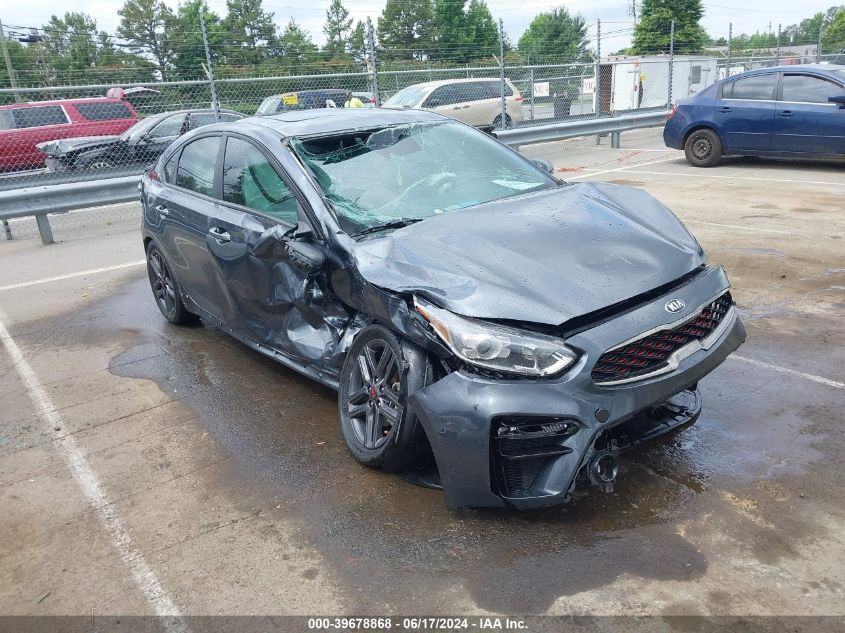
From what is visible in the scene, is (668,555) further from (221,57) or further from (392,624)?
(221,57)

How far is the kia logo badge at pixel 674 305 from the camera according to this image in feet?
10.2

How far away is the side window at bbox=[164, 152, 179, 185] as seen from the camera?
5.52 m

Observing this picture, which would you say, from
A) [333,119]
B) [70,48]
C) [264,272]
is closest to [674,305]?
[264,272]

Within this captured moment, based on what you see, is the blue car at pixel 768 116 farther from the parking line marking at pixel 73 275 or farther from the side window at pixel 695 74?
the side window at pixel 695 74

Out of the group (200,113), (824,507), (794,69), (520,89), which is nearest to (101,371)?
(824,507)

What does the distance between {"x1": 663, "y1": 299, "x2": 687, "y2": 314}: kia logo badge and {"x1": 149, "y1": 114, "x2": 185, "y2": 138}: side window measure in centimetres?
1163

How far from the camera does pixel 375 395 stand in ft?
11.3

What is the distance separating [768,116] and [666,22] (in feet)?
145

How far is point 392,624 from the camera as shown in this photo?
2.60 m

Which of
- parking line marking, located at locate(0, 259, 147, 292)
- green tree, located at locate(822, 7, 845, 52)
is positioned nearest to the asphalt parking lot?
parking line marking, located at locate(0, 259, 147, 292)

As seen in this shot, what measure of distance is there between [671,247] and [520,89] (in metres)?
16.8

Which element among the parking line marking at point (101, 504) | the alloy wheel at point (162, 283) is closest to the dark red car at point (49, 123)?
the alloy wheel at point (162, 283)

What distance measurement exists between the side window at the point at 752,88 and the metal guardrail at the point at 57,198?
30.4ft

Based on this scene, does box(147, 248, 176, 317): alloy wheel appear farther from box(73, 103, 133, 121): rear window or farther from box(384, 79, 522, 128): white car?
box(73, 103, 133, 121): rear window
